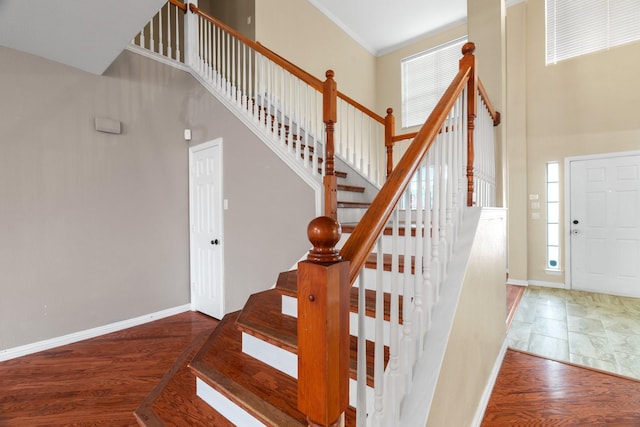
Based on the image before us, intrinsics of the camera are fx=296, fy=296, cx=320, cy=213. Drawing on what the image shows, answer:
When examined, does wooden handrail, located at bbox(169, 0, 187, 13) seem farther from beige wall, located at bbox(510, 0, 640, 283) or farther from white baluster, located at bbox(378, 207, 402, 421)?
beige wall, located at bbox(510, 0, 640, 283)

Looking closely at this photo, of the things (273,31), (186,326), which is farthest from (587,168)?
(186,326)

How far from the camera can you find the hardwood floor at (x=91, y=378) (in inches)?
73.4

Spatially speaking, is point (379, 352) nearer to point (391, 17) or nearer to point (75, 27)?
point (75, 27)

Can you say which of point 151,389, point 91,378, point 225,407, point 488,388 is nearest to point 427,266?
point 225,407

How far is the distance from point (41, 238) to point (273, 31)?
3.76m

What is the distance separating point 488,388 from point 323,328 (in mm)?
1958

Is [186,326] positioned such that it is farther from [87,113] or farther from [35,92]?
[35,92]

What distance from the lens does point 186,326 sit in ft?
10.7

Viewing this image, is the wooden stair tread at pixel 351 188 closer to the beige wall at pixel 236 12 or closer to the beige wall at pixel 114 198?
the beige wall at pixel 114 198

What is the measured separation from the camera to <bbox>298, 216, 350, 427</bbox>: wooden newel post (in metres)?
0.60

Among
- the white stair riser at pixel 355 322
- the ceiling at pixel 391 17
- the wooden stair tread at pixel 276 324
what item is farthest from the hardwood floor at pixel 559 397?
the ceiling at pixel 391 17

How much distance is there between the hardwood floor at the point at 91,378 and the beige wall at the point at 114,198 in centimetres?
33

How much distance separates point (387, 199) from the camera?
874 millimetres

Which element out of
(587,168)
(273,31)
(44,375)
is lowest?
(44,375)
